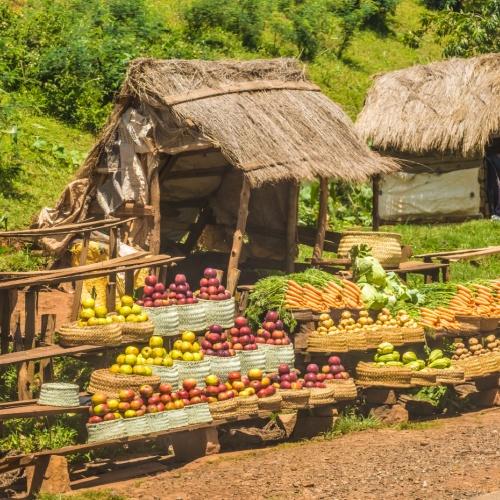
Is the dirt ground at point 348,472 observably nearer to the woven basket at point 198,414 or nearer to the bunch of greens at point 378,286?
the woven basket at point 198,414

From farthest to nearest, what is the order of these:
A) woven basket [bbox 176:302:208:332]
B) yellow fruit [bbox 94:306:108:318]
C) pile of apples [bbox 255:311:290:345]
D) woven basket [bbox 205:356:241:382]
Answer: pile of apples [bbox 255:311:290:345] < woven basket [bbox 176:302:208:332] < woven basket [bbox 205:356:241:382] < yellow fruit [bbox 94:306:108:318]

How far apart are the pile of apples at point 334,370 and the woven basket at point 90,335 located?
7.59 feet

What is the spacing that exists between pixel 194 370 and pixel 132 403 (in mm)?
882

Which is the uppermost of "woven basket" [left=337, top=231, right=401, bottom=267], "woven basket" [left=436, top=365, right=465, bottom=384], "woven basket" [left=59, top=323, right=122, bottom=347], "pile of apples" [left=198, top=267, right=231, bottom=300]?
"woven basket" [left=337, top=231, right=401, bottom=267]

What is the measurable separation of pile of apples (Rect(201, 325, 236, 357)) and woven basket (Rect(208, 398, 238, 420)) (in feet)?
1.96

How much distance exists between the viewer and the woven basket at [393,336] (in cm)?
1265

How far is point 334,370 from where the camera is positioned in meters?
12.0

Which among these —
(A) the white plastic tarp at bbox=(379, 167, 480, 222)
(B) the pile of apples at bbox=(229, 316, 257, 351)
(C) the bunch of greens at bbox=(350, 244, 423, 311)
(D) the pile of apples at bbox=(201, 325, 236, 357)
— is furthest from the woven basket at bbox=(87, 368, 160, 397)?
(A) the white plastic tarp at bbox=(379, 167, 480, 222)

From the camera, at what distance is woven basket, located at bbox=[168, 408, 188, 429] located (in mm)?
10508

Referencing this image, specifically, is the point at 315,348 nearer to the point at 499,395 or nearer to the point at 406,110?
the point at 499,395

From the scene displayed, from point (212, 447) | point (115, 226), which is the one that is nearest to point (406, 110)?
point (115, 226)

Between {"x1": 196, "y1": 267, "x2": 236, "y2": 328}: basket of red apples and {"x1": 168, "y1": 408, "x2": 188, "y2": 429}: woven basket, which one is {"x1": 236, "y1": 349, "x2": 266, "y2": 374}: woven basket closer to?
{"x1": 196, "y1": 267, "x2": 236, "y2": 328}: basket of red apples

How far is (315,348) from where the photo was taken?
481 inches

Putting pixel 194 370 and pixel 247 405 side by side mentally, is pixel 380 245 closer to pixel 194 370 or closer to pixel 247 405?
pixel 247 405
